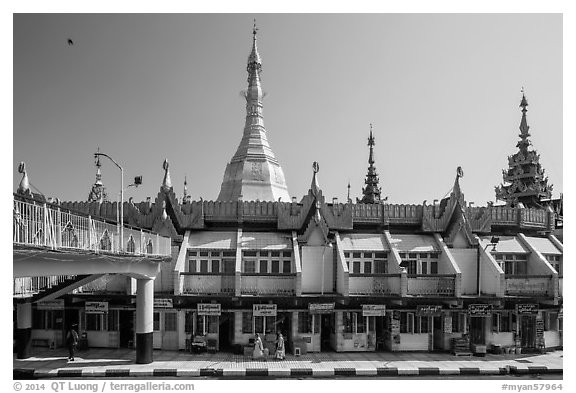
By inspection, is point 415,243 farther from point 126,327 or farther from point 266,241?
point 126,327

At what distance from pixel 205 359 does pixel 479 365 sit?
13.6 metres

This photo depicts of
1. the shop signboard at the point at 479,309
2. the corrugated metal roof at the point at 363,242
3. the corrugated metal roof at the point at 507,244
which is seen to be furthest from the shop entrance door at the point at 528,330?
the corrugated metal roof at the point at 363,242

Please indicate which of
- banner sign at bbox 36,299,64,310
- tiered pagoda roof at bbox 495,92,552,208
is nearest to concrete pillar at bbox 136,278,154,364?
banner sign at bbox 36,299,64,310

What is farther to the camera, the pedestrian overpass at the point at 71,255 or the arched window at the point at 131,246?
the arched window at the point at 131,246

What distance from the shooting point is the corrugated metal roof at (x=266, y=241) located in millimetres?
25672

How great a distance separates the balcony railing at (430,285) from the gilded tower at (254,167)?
13.8 m

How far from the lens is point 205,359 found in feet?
74.5

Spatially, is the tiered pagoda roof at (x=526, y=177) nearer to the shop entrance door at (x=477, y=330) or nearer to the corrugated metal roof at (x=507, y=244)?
the corrugated metal roof at (x=507, y=244)

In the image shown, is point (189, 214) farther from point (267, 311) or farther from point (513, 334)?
point (513, 334)

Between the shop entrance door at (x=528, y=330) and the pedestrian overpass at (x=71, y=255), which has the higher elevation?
the pedestrian overpass at (x=71, y=255)

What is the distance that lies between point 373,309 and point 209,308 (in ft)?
28.7

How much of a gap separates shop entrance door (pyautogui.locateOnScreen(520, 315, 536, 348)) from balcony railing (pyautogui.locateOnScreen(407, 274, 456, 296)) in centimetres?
503

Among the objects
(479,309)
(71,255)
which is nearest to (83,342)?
(71,255)

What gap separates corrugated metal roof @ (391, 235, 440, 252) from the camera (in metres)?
26.4
